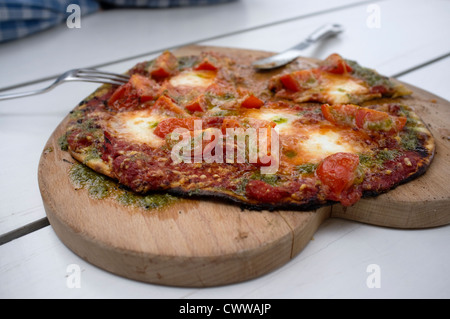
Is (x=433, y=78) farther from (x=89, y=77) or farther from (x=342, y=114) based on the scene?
(x=89, y=77)

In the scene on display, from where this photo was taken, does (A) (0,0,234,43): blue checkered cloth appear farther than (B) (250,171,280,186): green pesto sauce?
Yes

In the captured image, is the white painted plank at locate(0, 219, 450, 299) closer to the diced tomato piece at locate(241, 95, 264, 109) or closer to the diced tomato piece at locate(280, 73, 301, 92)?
the diced tomato piece at locate(241, 95, 264, 109)

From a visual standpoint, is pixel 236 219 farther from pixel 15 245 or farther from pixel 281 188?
pixel 15 245

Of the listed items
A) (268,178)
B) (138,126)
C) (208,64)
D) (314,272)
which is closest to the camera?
(314,272)

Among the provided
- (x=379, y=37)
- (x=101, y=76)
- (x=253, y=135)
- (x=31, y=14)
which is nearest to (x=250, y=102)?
(x=253, y=135)

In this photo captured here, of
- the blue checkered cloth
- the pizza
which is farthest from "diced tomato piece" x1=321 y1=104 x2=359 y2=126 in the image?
the blue checkered cloth

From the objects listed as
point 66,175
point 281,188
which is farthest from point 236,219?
point 66,175

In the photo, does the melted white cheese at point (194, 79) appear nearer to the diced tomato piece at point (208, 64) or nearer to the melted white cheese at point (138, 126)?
the diced tomato piece at point (208, 64)
